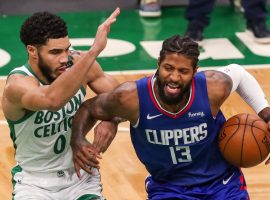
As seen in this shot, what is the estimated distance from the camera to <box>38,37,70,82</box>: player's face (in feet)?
17.6

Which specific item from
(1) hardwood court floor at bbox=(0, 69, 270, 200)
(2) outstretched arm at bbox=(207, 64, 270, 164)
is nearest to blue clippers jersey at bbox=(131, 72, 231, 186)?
(2) outstretched arm at bbox=(207, 64, 270, 164)

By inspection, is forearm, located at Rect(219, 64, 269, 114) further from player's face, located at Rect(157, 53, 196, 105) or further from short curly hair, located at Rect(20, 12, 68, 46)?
short curly hair, located at Rect(20, 12, 68, 46)

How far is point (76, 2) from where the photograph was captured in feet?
38.3

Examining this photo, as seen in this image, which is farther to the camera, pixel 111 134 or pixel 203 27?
pixel 203 27

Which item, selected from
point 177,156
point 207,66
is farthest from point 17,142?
point 207,66

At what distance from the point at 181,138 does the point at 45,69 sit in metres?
1.02

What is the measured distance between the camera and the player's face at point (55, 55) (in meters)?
5.35

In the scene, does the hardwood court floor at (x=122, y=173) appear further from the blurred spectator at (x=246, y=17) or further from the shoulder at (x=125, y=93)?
the blurred spectator at (x=246, y=17)

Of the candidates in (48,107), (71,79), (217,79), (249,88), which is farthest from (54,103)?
(249,88)

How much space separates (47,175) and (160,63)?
1.15 metres

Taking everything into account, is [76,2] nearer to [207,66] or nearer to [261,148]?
[207,66]

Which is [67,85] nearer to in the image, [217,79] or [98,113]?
[98,113]

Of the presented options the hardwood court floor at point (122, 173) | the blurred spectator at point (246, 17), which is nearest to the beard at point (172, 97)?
the hardwood court floor at point (122, 173)

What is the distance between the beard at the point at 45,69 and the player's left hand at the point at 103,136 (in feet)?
1.51
